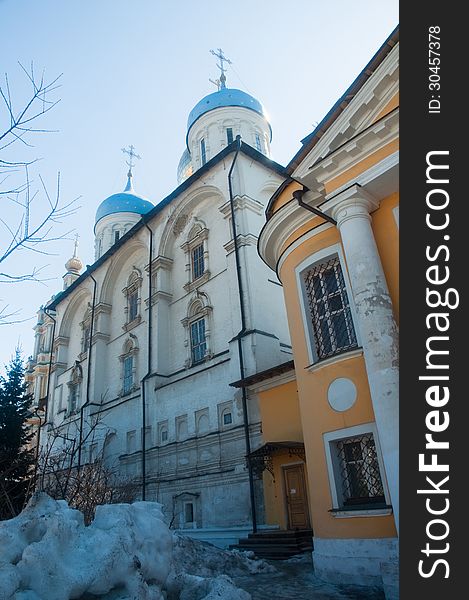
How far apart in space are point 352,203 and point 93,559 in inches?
266

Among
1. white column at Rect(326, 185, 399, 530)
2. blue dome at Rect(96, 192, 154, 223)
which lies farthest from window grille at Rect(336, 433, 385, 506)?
blue dome at Rect(96, 192, 154, 223)

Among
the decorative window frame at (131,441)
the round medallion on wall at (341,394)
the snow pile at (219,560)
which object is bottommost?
the snow pile at (219,560)

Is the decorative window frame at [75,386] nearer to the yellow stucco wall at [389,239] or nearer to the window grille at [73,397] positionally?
the window grille at [73,397]

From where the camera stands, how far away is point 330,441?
28.8ft

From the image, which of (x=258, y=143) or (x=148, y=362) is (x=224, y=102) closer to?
(x=258, y=143)

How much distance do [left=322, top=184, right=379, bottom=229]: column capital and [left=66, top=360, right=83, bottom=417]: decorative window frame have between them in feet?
76.2

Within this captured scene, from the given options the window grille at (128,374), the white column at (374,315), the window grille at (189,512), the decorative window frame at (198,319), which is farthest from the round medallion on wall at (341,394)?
the window grille at (128,374)

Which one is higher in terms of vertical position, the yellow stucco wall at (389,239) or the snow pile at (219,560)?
the yellow stucco wall at (389,239)

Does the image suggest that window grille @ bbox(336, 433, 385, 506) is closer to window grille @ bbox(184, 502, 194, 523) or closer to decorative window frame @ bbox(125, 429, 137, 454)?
window grille @ bbox(184, 502, 194, 523)

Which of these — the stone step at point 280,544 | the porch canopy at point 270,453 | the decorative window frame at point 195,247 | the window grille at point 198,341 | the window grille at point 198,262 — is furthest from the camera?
the window grille at point 198,262

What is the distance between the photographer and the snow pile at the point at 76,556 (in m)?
3.69

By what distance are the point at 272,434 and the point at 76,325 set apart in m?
21.4

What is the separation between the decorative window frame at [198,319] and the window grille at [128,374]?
4633 mm

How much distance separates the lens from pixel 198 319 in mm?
20500
